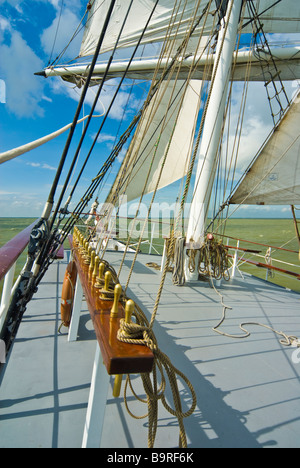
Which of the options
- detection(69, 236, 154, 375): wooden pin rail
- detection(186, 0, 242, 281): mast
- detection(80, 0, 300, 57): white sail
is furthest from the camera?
detection(80, 0, 300, 57): white sail

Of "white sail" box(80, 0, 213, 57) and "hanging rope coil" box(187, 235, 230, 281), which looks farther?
"white sail" box(80, 0, 213, 57)

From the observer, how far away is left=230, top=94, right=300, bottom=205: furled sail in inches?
219

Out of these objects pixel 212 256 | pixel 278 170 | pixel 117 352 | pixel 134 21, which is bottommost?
pixel 212 256

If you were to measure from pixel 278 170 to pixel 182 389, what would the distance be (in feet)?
18.2

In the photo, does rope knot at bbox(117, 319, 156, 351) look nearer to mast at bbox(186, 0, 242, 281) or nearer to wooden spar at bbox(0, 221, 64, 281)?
wooden spar at bbox(0, 221, 64, 281)

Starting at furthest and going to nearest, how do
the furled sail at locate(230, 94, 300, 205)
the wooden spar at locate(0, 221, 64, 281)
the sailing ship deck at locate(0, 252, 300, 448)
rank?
the furled sail at locate(230, 94, 300, 205) < the sailing ship deck at locate(0, 252, 300, 448) < the wooden spar at locate(0, 221, 64, 281)

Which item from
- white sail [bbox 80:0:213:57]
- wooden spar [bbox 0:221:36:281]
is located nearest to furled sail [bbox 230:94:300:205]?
white sail [bbox 80:0:213:57]

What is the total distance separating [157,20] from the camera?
8.44 m

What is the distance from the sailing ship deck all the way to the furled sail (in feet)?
11.6

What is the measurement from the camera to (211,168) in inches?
168

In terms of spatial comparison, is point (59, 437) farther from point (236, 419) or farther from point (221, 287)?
point (221, 287)

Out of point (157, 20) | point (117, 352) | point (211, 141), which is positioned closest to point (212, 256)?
point (211, 141)

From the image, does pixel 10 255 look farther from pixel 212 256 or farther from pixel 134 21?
pixel 134 21

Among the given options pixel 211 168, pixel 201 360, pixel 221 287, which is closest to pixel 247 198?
pixel 211 168
